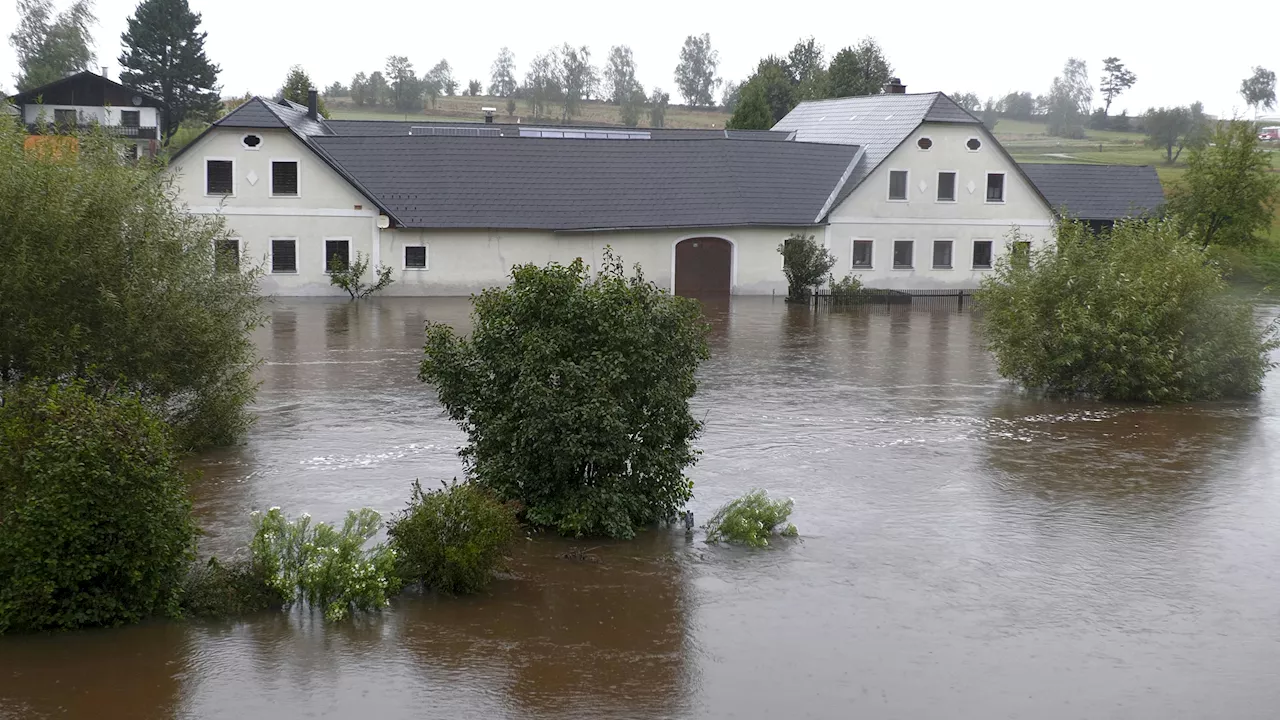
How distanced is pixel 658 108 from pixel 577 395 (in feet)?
333

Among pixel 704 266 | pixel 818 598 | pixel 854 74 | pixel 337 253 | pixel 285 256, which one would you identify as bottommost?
pixel 818 598

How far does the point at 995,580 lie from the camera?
11742 mm

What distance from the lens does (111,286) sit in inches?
552

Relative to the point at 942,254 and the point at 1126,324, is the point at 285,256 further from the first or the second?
the point at 1126,324

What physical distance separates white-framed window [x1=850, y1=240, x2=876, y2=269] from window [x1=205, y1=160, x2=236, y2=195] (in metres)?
19.3

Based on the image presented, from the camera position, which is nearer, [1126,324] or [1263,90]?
[1126,324]

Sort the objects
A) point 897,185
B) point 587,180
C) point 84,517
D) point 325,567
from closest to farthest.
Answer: point 84,517
point 325,567
point 587,180
point 897,185

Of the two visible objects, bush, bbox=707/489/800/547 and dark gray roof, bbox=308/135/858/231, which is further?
dark gray roof, bbox=308/135/858/231

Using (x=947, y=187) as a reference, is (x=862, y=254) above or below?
below

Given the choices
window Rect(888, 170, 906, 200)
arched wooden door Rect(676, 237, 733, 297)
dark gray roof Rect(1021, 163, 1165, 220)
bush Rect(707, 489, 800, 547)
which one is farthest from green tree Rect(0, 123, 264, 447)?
dark gray roof Rect(1021, 163, 1165, 220)

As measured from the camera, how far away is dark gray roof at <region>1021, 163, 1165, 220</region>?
43750mm

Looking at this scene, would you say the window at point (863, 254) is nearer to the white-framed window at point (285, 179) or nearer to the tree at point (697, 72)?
the white-framed window at point (285, 179)

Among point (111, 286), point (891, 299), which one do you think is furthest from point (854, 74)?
point (111, 286)

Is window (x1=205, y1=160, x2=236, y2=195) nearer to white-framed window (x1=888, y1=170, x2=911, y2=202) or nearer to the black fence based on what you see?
the black fence
